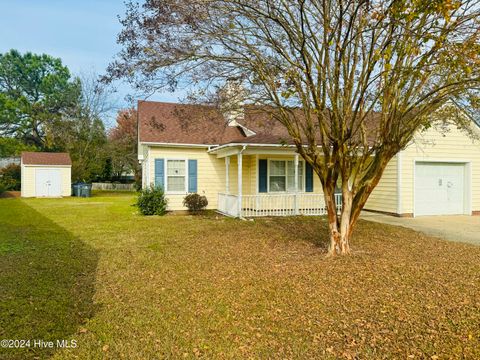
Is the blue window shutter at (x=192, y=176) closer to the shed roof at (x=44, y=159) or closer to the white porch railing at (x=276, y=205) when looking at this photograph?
the white porch railing at (x=276, y=205)

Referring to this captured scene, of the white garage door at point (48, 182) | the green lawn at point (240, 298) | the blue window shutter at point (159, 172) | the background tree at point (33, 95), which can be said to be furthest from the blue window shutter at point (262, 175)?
the background tree at point (33, 95)

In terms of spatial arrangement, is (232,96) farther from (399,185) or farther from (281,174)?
(399,185)

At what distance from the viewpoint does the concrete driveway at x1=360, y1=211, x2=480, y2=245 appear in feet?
32.4

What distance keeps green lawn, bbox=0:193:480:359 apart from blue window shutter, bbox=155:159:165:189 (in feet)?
19.6

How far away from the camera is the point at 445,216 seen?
582 inches

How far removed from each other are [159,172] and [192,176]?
1383mm

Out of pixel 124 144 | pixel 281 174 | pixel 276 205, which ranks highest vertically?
pixel 124 144

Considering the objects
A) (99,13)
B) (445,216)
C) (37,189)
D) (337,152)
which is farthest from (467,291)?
(37,189)

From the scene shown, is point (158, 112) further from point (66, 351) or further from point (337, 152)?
point (66, 351)

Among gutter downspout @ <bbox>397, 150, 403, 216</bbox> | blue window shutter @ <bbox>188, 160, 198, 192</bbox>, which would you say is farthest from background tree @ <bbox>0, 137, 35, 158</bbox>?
gutter downspout @ <bbox>397, 150, 403, 216</bbox>

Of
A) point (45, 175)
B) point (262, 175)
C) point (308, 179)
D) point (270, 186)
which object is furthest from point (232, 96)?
point (45, 175)

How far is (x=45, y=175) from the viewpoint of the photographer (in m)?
26.3

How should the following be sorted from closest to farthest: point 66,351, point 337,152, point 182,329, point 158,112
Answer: point 66,351
point 182,329
point 337,152
point 158,112

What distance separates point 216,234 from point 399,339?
6.71 metres
